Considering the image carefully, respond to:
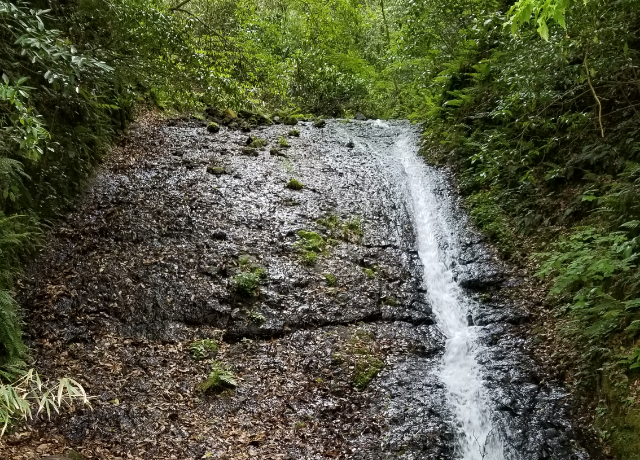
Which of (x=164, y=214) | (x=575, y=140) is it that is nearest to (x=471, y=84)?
(x=575, y=140)


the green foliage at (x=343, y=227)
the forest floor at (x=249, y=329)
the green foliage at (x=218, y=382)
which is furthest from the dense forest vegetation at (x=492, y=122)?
the green foliage at (x=343, y=227)

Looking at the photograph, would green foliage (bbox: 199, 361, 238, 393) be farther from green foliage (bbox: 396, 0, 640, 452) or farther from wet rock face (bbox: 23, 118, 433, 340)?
green foliage (bbox: 396, 0, 640, 452)

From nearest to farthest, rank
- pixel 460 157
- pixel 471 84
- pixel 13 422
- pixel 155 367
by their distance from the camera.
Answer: pixel 13 422
pixel 155 367
pixel 460 157
pixel 471 84

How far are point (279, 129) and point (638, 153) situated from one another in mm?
9448

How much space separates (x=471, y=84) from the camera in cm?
1122

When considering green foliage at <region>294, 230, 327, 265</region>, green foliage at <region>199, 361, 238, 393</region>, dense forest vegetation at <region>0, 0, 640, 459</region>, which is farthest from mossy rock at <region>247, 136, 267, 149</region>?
green foliage at <region>199, 361, 238, 393</region>

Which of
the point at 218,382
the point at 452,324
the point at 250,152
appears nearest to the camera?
the point at 218,382

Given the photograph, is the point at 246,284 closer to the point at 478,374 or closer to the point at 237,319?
the point at 237,319

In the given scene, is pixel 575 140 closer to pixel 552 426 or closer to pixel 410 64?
pixel 552 426

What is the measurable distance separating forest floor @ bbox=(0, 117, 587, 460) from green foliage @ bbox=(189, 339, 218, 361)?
0.03m

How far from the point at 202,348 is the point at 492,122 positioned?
7.57m

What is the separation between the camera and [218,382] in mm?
5473

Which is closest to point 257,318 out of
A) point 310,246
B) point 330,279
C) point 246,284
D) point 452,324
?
point 246,284

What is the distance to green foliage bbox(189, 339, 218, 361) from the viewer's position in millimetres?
5809
